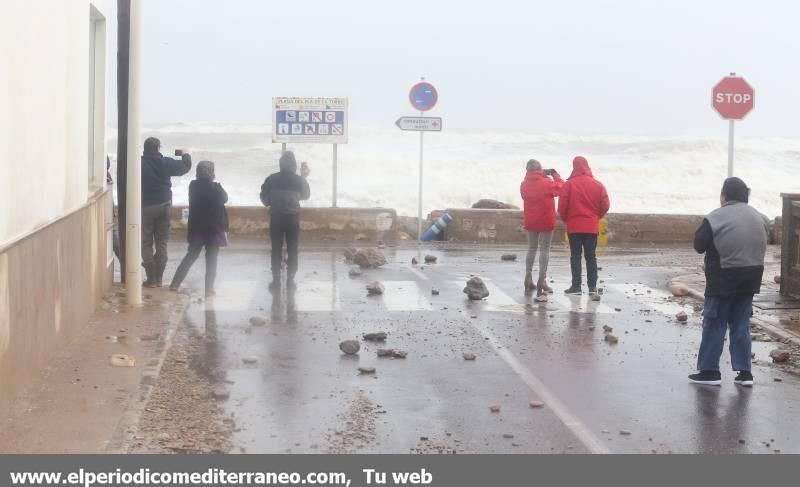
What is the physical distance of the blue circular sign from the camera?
24219mm

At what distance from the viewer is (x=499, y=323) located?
13016 millimetres

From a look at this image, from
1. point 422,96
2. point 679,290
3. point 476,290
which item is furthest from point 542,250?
point 422,96

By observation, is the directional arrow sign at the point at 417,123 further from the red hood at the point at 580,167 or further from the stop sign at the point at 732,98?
the red hood at the point at 580,167

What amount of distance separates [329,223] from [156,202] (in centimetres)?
827

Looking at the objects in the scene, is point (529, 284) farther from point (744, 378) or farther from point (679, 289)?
point (744, 378)

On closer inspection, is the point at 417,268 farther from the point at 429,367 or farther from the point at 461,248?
the point at 429,367

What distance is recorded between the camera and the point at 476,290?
14844mm

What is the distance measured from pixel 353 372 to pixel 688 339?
13.1ft

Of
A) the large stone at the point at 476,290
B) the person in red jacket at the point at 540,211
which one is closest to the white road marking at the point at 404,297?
the large stone at the point at 476,290

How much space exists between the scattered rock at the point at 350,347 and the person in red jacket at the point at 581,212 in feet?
17.5
